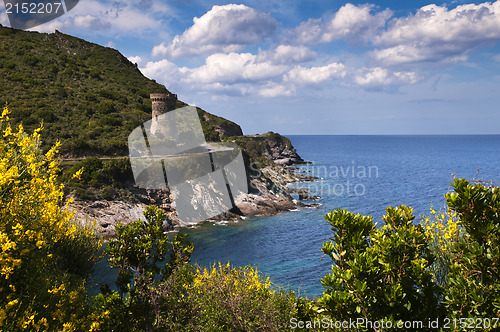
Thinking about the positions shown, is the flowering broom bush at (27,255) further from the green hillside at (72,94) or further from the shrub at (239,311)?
the green hillside at (72,94)

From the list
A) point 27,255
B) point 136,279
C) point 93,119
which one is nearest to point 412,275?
point 136,279

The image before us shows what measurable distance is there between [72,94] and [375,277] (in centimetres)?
8809

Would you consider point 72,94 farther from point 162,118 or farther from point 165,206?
point 165,206

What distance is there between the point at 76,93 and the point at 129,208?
4462 cm

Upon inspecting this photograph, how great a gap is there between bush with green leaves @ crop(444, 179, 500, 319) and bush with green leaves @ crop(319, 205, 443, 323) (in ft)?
2.20

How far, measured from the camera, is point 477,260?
7086mm

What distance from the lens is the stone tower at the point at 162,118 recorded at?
73250mm

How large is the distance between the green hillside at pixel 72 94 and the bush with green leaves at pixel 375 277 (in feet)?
204

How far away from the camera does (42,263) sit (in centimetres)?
1098

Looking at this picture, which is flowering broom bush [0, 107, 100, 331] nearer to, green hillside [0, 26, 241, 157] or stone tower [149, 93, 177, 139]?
green hillside [0, 26, 241, 157]

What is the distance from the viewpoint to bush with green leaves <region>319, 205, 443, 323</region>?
6812 millimetres

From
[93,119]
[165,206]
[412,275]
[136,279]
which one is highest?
[93,119]

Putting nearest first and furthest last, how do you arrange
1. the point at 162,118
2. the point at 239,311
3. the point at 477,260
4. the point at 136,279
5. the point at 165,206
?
the point at 477,260, the point at 136,279, the point at 239,311, the point at 165,206, the point at 162,118

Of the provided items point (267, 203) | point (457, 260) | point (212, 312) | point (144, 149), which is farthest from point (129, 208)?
point (457, 260)
